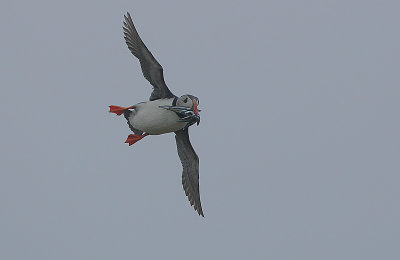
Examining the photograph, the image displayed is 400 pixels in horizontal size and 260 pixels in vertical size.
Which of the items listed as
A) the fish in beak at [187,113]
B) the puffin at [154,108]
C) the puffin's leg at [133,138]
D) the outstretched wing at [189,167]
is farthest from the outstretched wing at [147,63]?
the outstretched wing at [189,167]

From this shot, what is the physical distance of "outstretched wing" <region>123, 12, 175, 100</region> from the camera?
19828 millimetres

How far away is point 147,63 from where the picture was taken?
19922mm

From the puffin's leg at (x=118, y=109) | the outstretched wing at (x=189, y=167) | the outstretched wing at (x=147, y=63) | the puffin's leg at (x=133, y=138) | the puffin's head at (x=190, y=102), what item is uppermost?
the outstretched wing at (x=147, y=63)

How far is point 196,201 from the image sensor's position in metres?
22.6

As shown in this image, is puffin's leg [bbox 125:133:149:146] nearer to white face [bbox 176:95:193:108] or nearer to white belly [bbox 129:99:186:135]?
white belly [bbox 129:99:186:135]

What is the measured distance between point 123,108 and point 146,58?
147 cm

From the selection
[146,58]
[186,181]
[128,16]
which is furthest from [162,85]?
[186,181]

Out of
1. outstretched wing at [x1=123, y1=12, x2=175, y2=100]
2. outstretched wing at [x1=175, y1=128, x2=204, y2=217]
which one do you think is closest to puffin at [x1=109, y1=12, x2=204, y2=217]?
outstretched wing at [x1=123, y1=12, x2=175, y2=100]

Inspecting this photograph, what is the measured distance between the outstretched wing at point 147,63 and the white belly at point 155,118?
397mm

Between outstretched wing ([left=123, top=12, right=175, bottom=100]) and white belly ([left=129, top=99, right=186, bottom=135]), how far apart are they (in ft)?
1.30

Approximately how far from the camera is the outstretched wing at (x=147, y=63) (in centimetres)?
1983

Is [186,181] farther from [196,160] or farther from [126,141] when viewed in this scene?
[126,141]

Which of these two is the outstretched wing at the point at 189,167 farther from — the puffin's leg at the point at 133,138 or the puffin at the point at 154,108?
the puffin's leg at the point at 133,138

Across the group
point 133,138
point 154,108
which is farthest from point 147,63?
point 133,138
